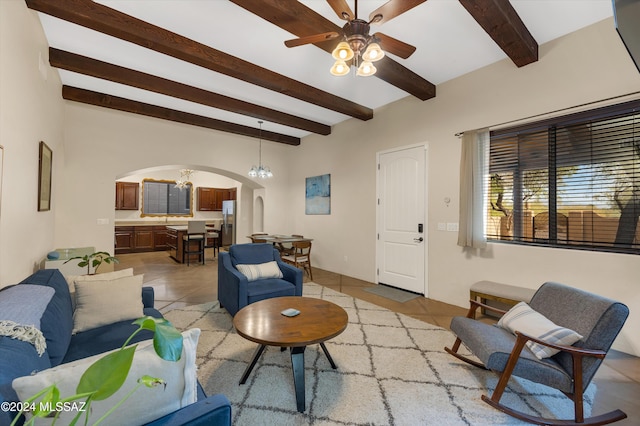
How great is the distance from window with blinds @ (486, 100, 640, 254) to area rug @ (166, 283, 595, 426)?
150cm

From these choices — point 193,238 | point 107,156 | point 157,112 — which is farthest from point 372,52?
point 193,238

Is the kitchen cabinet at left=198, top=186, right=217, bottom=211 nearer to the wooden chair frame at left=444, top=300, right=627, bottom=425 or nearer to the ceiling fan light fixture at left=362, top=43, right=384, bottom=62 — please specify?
the ceiling fan light fixture at left=362, top=43, right=384, bottom=62

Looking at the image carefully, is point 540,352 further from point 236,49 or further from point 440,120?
point 236,49

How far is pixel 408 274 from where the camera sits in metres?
4.47

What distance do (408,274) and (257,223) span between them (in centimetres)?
449

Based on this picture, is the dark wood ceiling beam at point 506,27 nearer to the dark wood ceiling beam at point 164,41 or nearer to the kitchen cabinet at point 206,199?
the dark wood ceiling beam at point 164,41

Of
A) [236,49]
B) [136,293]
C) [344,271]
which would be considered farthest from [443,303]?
[236,49]

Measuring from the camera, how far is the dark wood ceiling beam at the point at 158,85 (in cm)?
341

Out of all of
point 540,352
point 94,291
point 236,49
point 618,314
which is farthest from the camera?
point 236,49

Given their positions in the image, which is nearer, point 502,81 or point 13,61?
point 13,61

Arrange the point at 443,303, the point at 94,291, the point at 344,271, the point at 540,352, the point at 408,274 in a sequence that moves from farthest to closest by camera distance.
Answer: the point at 344,271, the point at 408,274, the point at 443,303, the point at 94,291, the point at 540,352

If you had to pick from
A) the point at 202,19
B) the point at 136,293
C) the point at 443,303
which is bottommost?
the point at 443,303

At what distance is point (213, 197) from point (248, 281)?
7.42m

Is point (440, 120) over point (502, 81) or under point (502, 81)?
under
